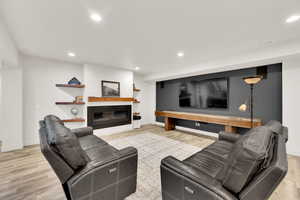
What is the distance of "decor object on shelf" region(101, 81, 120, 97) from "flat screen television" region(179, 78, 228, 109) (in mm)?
2492

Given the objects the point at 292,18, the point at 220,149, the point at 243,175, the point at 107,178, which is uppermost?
the point at 292,18

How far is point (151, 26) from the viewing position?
194 cm

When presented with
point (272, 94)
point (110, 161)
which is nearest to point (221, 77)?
point (272, 94)

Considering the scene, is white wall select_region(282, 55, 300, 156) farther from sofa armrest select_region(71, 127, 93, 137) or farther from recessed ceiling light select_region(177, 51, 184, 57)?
sofa armrest select_region(71, 127, 93, 137)

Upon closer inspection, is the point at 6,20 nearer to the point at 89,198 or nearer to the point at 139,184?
the point at 89,198

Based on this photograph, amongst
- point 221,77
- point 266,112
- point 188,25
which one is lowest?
point 266,112

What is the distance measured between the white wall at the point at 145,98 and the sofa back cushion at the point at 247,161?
4.85m

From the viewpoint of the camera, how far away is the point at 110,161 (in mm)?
1380

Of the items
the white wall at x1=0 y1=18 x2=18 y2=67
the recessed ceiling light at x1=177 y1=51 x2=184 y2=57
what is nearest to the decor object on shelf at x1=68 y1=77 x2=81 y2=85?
the white wall at x1=0 y1=18 x2=18 y2=67

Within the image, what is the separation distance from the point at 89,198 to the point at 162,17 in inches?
92.7

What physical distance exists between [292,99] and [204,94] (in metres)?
1.97

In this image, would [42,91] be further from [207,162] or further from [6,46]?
[207,162]

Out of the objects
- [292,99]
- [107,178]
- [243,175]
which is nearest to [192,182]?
[243,175]

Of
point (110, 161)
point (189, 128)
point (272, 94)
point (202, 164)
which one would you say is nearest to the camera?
point (110, 161)
